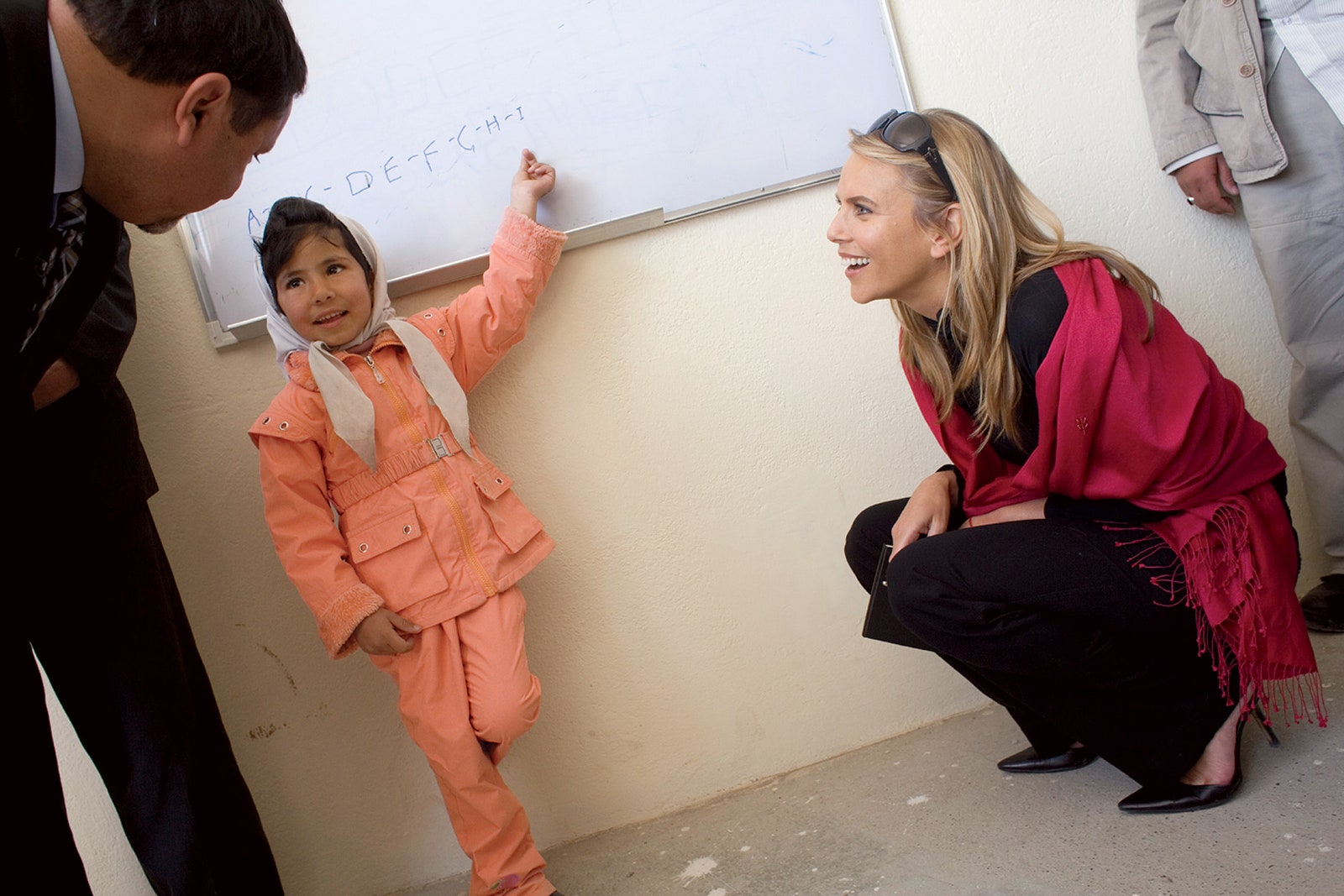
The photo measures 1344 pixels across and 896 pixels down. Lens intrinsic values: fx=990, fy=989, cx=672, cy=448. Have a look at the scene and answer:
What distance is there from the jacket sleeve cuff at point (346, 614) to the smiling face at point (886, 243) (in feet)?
3.11

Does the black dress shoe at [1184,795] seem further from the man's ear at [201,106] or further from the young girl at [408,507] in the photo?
the man's ear at [201,106]

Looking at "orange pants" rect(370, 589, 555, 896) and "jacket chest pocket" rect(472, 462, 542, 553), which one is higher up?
"jacket chest pocket" rect(472, 462, 542, 553)

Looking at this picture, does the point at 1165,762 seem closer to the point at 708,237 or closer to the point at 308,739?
the point at 708,237

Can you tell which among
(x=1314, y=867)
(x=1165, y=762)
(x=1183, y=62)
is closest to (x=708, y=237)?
(x=1183, y=62)

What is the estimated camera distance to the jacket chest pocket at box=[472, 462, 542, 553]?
5.70 feet

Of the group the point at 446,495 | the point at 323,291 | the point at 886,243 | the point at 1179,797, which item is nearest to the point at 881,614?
the point at 1179,797

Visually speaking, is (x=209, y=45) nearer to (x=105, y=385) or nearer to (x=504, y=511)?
(x=105, y=385)

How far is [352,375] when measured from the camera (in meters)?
1.71

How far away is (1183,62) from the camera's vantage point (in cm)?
194

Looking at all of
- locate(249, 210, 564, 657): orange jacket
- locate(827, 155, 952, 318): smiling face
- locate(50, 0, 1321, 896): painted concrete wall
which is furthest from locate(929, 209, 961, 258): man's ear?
locate(249, 210, 564, 657): orange jacket

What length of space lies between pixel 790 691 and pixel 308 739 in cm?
96

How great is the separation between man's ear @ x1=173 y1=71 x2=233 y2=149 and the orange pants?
3.04 feet

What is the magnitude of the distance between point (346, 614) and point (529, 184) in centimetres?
82

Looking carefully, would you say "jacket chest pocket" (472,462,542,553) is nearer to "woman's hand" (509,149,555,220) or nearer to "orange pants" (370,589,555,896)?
"orange pants" (370,589,555,896)
